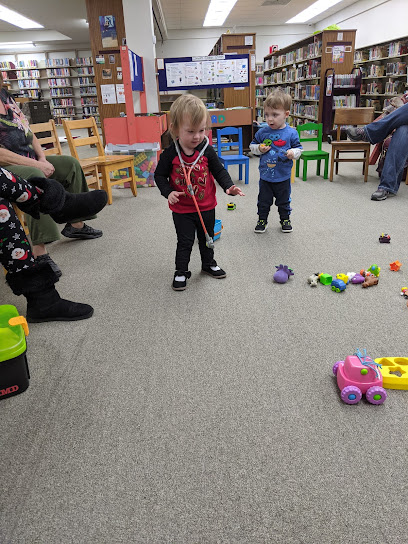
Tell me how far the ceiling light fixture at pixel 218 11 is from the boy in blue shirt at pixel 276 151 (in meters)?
8.87

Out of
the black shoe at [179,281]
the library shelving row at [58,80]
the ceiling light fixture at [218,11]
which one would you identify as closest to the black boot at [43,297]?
the black shoe at [179,281]

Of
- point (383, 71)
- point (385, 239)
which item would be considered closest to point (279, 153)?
point (385, 239)

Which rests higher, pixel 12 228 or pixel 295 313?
pixel 12 228

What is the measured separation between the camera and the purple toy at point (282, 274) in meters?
2.06

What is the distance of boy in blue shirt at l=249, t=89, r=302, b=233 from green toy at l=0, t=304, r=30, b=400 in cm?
192

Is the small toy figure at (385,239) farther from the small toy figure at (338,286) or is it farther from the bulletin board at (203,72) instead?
the bulletin board at (203,72)

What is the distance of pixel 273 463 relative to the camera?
104 centimetres

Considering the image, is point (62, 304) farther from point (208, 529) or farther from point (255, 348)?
point (208, 529)

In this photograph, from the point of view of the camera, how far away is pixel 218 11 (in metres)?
10.6

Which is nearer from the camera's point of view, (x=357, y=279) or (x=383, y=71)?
(x=357, y=279)

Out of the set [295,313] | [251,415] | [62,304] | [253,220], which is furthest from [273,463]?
[253,220]

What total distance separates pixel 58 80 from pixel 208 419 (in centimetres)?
1327

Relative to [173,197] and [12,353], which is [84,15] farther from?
[12,353]

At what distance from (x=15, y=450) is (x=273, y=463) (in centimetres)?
72
